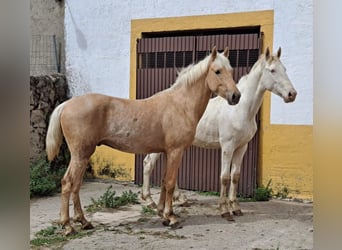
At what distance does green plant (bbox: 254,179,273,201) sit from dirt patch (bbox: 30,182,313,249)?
106 mm

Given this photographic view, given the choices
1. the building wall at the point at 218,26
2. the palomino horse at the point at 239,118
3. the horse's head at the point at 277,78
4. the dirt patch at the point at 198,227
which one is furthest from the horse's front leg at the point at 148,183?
the horse's head at the point at 277,78

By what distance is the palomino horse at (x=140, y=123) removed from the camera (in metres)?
3.50

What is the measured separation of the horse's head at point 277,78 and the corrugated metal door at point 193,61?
3.16ft

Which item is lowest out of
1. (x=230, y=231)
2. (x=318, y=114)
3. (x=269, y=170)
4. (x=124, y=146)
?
(x=230, y=231)

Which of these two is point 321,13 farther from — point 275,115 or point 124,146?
point 275,115

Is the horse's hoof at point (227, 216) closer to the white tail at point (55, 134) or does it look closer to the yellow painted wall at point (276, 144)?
the yellow painted wall at point (276, 144)

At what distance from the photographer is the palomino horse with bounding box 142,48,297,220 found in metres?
4.05

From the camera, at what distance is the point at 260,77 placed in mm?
4180

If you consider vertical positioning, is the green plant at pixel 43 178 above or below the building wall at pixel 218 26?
below

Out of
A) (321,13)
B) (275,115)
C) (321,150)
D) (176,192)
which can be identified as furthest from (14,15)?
(275,115)

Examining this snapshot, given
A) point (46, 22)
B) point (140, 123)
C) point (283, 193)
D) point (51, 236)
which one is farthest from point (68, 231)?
point (46, 22)

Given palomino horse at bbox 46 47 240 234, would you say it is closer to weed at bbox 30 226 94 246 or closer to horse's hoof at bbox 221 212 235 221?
weed at bbox 30 226 94 246

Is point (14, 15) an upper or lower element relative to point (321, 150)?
upper

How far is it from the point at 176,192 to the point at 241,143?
3.35ft
